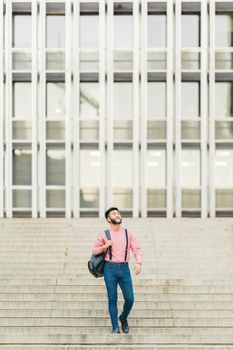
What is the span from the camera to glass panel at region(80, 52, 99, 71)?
17.6 m

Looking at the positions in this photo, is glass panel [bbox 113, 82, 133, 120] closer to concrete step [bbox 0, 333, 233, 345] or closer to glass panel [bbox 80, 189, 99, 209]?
glass panel [bbox 80, 189, 99, 209]

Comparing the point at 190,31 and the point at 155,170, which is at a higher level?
the point at 190,31

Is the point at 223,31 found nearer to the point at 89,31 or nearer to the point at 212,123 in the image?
the point at 212,123

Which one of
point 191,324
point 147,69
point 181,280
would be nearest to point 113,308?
point 191,324

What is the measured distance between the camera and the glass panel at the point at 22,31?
17.8 meters

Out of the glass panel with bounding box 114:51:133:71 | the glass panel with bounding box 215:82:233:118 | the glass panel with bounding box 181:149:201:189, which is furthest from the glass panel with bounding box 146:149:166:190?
the glass panel with bounding box 114:51:133:71

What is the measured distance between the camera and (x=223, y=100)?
1778 centimetres

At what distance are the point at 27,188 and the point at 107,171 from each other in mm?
2433

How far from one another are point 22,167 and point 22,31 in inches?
163

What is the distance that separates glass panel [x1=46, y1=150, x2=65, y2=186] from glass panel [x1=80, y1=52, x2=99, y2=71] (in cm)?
262

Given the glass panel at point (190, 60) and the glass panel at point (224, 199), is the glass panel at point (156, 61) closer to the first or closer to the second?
the glass panel at point (190, 60)

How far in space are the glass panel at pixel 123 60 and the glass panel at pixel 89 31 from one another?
70 cm

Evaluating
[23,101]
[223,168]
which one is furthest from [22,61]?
[223,168]

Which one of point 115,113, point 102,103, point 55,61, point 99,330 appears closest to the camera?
point 99,330
